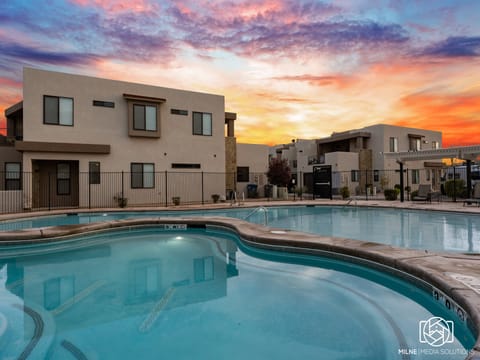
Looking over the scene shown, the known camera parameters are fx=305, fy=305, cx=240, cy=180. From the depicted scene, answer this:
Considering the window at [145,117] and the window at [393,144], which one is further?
the window at [393,144]

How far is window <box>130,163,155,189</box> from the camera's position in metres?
18.0

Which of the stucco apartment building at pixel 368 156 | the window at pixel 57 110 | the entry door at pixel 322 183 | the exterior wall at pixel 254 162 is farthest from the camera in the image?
the stucco apartment building at pixel 368 156

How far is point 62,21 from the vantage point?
1208 centimetres

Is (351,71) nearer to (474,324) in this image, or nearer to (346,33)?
(346,33)

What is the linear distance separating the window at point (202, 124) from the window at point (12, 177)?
Result: 1028cm

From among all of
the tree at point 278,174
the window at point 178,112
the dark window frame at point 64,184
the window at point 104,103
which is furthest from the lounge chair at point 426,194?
the dark window frame at point 64,184

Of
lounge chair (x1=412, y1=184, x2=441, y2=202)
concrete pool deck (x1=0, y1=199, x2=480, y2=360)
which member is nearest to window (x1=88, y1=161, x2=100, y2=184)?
concrete pool deck (x1=0, y1=199, x2=480, y2=360)

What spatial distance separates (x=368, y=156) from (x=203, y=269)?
2866 centimetres

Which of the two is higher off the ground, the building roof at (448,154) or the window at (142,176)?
the building roof at (448,154)

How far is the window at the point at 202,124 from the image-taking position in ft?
66.2

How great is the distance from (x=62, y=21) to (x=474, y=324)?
15.1m

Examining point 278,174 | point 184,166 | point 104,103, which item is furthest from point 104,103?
point 278,174

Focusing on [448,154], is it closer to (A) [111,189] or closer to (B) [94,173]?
(A) [111,189]

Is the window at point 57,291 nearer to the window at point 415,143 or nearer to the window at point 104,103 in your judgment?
the window at point 104,103
